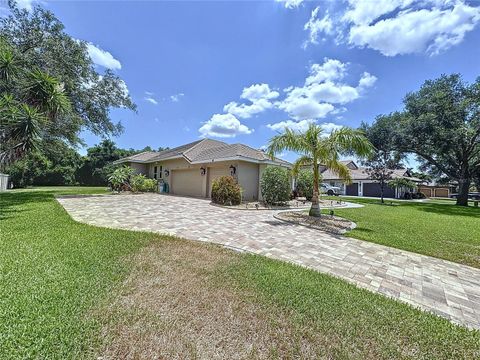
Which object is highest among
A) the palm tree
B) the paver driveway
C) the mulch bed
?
the palm tree

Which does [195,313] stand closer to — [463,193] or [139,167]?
[139,167]

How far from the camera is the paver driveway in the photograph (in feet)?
12.1

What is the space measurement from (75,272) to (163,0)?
1158 cm

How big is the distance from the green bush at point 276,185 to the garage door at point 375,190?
26627mm

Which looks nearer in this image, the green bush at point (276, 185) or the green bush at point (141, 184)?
the green bush at point (276, 185)

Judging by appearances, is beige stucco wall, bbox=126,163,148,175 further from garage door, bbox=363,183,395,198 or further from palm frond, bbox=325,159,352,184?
garage door, bbox=363,183,395,198

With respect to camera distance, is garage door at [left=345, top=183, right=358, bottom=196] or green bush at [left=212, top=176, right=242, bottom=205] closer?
green bush at [left=212, top=176, right=242, bottom=205]

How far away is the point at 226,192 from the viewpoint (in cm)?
1329

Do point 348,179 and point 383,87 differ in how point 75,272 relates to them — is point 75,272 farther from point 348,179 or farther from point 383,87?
point 383,87

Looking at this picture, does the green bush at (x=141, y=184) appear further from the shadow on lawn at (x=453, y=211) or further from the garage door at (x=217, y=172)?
the shadow on lawn at (x=453, y=211)

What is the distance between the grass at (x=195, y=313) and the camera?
224cm

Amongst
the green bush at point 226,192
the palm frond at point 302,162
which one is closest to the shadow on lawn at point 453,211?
the palm frond at point 302,162

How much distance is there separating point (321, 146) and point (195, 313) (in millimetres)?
8316

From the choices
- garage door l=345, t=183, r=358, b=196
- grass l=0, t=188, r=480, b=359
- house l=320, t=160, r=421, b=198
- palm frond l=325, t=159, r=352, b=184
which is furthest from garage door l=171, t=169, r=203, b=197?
garage door l=345, t=183, r=358, b=196
